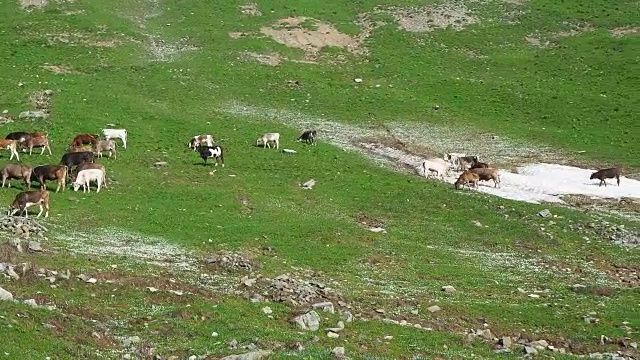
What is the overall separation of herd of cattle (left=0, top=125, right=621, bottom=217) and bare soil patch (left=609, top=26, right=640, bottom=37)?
A: 113 ft

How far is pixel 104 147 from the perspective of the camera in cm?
4469

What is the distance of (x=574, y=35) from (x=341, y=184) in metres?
45.5

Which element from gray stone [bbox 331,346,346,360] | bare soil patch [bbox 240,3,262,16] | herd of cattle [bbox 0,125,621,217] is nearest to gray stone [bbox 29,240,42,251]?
herd of cattle [bbox 0,125,621,217]

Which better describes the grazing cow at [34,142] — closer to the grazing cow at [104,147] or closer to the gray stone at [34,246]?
the grazing cow at [104,147]

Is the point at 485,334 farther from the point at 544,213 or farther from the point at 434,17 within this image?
the point at 434,17

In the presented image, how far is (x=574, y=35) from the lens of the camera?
7875cm

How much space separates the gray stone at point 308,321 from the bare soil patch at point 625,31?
64.9m

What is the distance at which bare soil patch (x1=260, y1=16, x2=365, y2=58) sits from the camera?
76.4 m

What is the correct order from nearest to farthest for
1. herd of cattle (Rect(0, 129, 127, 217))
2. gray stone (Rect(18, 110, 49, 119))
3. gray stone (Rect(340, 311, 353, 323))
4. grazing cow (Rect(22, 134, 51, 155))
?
gray stone (Rect(340, 311, 353, 323))
herd of cattle (Rect(0, 129, 127, 217))
grazing cow (Rect(22, 134, 51, 155))
gray stone (Rect(18, 110, 49, 119))

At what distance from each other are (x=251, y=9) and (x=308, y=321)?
217 feet

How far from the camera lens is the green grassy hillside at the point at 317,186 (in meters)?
23.0

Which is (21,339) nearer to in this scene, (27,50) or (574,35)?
(27,50)

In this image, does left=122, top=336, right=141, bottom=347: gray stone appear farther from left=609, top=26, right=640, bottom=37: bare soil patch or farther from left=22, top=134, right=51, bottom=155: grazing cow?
left=609, top=26, right=640, bottom=37: bare soil patch

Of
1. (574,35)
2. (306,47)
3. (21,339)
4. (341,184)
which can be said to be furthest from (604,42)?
(21,339)
